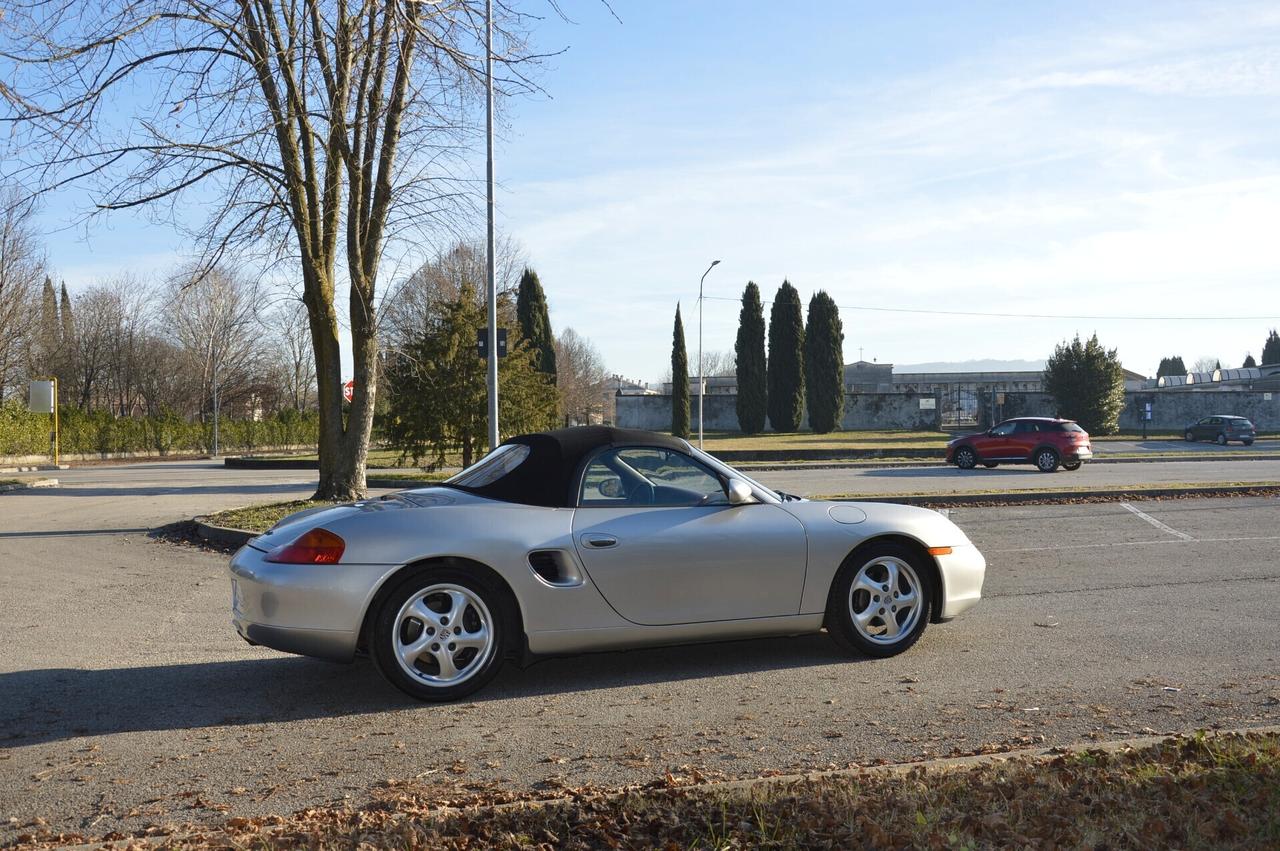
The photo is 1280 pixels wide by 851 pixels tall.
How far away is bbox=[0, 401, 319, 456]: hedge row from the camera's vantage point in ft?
144

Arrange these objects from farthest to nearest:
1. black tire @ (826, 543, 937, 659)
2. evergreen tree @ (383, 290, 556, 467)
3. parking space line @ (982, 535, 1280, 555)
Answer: evergreen tree @ (383, 290, 556, 467) < parking space line @ (982, 535, 1280, 555) < black tire @ (826, 543, 937, 659)

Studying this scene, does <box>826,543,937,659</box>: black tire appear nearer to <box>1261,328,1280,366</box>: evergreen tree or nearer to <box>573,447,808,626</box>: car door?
<box>573,447,808,626</box>: car door

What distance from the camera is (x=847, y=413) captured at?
2847 inches

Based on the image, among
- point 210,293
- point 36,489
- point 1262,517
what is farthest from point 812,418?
Answer: point 1262,517

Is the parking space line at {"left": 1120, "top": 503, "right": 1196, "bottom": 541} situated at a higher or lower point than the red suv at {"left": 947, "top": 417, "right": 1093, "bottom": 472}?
lower

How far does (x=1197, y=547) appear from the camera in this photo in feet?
38.8

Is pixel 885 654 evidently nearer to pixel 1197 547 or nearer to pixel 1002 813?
pixel 1002 813

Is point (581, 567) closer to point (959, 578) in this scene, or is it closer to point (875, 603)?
point (875, 603)

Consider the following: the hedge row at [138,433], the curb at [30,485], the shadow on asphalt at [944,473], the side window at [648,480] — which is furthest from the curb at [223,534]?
the hedge row at [138,433]

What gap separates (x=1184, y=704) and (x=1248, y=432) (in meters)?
47.0

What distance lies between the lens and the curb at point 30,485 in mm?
25453

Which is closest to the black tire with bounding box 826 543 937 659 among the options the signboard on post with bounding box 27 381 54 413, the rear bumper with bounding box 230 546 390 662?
the rear bumper with bounding box 230 546 390 662

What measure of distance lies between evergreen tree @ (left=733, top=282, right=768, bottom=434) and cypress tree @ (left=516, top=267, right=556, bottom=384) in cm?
1483

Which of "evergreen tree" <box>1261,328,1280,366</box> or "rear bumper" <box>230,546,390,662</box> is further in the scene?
"evergreen tree" <box>1261,328,1280,366</box>
